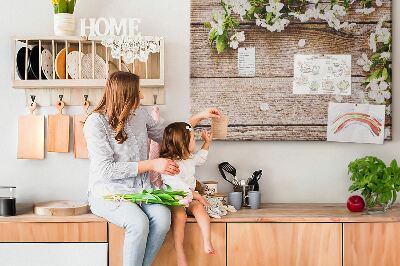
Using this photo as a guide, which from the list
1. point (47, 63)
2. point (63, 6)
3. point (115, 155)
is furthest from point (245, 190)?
point (63, 6)

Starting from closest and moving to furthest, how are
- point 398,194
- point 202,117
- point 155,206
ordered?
point 155,206
point 202,117
point 398,194

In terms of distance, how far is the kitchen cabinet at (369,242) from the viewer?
115 inches

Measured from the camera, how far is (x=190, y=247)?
2924 millimetres

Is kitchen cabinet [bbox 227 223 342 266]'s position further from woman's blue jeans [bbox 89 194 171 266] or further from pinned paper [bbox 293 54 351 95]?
pinned paper [bbox 293 54 351 95]

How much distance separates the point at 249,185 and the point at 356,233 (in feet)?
2.01

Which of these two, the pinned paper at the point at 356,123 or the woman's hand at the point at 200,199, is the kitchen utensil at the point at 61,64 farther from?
the pinned paper at the point at 356,123

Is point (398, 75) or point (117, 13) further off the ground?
point (117, 13)

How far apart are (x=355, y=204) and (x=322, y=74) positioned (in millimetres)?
714

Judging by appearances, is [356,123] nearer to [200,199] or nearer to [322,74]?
[322,74]

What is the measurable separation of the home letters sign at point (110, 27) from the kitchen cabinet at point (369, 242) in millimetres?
1460

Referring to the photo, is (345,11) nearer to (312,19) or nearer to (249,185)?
(312,19)

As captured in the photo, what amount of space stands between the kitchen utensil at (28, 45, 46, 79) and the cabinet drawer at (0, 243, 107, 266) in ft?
2.81

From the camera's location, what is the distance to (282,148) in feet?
11.0

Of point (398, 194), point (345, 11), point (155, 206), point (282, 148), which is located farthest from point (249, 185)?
point (345, 11)
